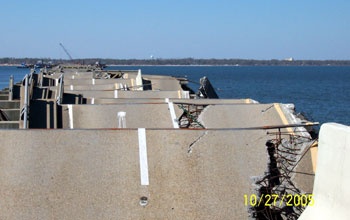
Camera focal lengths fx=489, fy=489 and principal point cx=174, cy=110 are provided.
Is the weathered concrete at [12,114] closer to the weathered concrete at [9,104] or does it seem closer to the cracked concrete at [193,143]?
the weathered concrete at [9,104]

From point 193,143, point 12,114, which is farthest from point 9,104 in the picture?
point 193,143

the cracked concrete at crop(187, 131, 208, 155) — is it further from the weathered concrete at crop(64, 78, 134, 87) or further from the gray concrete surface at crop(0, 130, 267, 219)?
the weathered concrete at crop(64, 78, 134, 87)

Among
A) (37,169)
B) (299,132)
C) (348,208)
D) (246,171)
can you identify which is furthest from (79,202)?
(299,132)

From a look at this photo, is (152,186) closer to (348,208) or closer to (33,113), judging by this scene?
(348,208)

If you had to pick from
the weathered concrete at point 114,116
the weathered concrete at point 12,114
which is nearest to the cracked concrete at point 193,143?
the weathered concrete at point 114,116

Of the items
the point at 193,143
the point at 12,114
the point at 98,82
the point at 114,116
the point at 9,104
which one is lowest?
the point at 193,143

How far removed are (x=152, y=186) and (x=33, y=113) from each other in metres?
5.98

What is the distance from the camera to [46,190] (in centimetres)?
789
